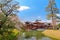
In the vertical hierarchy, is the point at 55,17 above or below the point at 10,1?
below

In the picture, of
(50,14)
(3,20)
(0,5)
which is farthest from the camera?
(50,14)

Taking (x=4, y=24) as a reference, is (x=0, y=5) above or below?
above

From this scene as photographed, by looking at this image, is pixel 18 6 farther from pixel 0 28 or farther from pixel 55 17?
pixel 55 17

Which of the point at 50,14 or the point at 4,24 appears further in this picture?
the point at 50,14

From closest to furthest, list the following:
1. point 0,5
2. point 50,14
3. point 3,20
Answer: point 3,20 < point 0,5 < point 50,14

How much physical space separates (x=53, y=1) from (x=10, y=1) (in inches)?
812

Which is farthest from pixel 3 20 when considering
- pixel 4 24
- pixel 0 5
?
pixel 0 5

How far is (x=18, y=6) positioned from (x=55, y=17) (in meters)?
19.2

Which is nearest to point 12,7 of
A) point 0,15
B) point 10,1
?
point 10,1

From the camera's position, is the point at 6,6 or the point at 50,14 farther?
the point at 50,14

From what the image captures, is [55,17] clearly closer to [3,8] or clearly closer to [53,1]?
[53,1]

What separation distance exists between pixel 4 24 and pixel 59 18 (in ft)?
73.9

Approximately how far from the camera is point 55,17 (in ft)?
140

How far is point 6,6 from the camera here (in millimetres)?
24281
